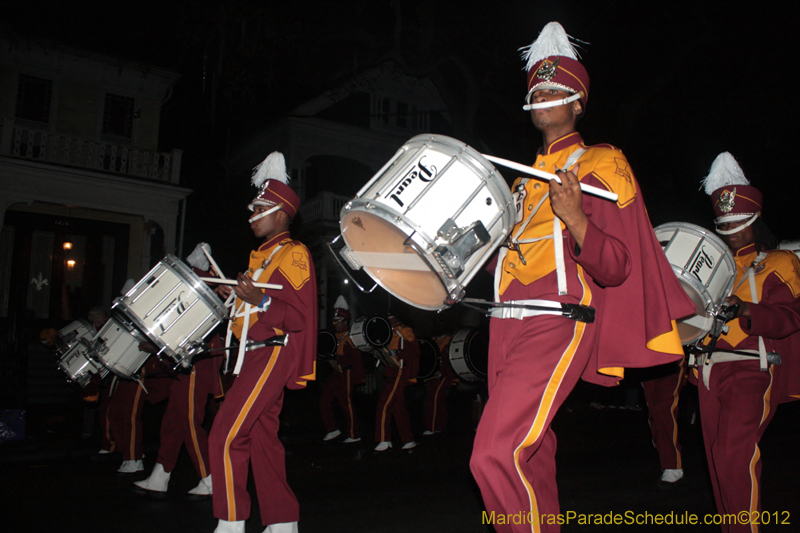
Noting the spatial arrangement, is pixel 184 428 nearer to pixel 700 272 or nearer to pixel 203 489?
pixel 203 489

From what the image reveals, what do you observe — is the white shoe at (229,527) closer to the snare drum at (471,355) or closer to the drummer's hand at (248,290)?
the drummer's hand at (248,290)

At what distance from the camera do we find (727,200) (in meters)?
4.50

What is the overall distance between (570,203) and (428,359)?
386 inches

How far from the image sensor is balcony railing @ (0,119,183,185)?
1588 cm

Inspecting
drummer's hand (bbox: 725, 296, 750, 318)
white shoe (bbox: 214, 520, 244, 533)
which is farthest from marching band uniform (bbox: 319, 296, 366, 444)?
drummer's hand (bbox: 725, 296, 750, 318)

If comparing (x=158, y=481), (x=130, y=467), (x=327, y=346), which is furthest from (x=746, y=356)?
(x=327, y=346)

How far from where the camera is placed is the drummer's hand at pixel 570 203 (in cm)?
237

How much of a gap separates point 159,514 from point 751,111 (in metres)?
12.4

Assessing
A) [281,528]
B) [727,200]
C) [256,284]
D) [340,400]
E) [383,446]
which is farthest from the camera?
[340,400]

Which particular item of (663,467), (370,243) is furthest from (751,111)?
(370,243)

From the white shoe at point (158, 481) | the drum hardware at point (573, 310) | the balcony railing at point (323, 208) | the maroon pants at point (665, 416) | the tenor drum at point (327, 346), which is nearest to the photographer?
the drum hardware at point (573, 310)

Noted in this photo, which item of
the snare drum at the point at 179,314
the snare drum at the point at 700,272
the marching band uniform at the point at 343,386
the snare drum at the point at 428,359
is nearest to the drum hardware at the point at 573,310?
the snare drum at the point at 700,272

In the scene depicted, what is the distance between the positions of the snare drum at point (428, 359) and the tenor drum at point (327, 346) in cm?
159

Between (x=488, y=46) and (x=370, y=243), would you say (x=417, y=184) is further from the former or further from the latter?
(x=488, y=46)
